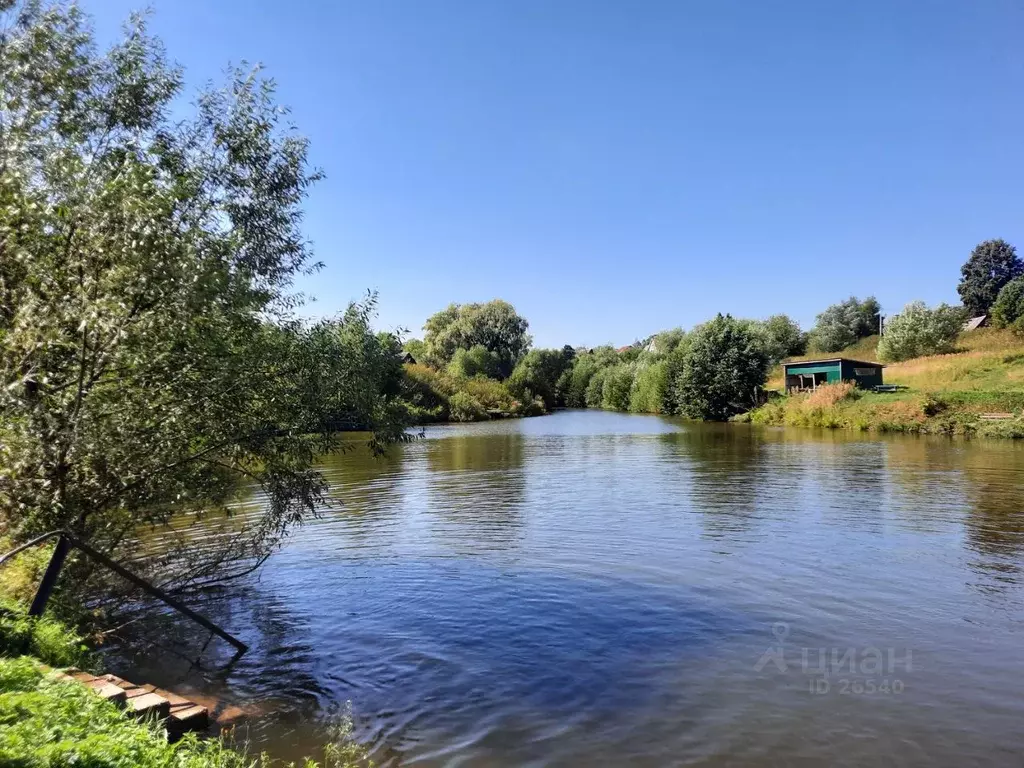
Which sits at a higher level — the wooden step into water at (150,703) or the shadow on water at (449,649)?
the wooden step into water at (150,703)

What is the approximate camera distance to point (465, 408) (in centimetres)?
8212

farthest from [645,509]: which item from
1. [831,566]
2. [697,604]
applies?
[697,604]

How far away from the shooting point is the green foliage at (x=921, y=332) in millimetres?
75562

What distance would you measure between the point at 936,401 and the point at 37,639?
51950mm

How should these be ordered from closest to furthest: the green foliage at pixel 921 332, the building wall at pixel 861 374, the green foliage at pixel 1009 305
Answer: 1. the building wall at pixel 861 374
2. the green foliage at pixel 1009 305
3. the green foliage at pixel 921 332

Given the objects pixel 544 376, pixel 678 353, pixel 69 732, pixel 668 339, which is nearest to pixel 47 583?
pixel 69 732

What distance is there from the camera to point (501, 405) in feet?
302

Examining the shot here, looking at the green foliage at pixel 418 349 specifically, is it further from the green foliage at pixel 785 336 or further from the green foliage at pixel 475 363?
the green foliage at pixel 785 336

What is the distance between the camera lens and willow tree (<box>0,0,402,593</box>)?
25.7 ft

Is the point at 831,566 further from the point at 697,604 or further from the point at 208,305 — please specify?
the point at 208,305

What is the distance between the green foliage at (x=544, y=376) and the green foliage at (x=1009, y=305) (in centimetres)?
5828

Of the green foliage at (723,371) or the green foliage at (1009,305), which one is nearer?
the green foliage at (723,371)

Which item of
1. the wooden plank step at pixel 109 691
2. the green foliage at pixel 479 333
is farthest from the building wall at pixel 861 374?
the wooden plank step at pixel 109 691

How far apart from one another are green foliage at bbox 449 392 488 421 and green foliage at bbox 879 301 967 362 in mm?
49963
